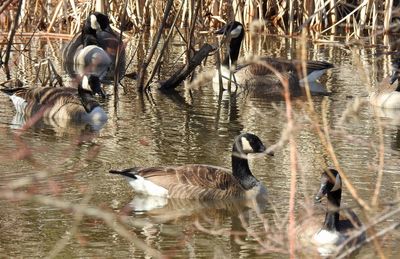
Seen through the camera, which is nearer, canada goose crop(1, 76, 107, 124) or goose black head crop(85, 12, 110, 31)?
canada goose crop(1, 76, 107, 124)

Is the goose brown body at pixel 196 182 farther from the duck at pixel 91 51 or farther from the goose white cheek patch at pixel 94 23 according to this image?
the goose white cheek patch at pixel 94 23

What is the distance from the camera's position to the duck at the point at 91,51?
16391 mm

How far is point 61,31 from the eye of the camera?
65.0 ft

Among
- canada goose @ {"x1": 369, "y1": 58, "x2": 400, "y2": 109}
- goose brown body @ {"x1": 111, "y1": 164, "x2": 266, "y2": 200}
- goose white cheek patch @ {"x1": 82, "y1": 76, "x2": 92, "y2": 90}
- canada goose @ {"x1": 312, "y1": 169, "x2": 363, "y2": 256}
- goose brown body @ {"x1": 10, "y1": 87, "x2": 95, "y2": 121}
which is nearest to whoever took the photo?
canada goose @ {"x1": 312, "y1": 169, "x2": 363, "y2": 256}

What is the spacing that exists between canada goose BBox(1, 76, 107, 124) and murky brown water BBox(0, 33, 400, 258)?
0.70ft

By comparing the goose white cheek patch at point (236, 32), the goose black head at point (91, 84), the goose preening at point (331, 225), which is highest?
the goose white cheek patch at point (236, 32)

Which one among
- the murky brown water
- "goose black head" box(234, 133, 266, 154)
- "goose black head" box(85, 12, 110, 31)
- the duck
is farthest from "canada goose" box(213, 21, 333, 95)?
"goose black head" box(234, 133, 266, 154)

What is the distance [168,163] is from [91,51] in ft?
24.0

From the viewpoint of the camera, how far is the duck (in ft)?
53.8

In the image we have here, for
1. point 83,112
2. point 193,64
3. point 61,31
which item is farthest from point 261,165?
point 61,31

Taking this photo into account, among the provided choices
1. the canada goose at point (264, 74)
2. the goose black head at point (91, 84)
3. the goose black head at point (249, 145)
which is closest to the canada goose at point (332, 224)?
the goose black head at point (249, 145)

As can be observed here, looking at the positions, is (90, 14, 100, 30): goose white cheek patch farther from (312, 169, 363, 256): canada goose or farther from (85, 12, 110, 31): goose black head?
(312, 169, 363, 256): canada goose

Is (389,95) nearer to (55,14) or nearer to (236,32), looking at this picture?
(236,32)

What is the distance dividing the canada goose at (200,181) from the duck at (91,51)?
22.7 ft
